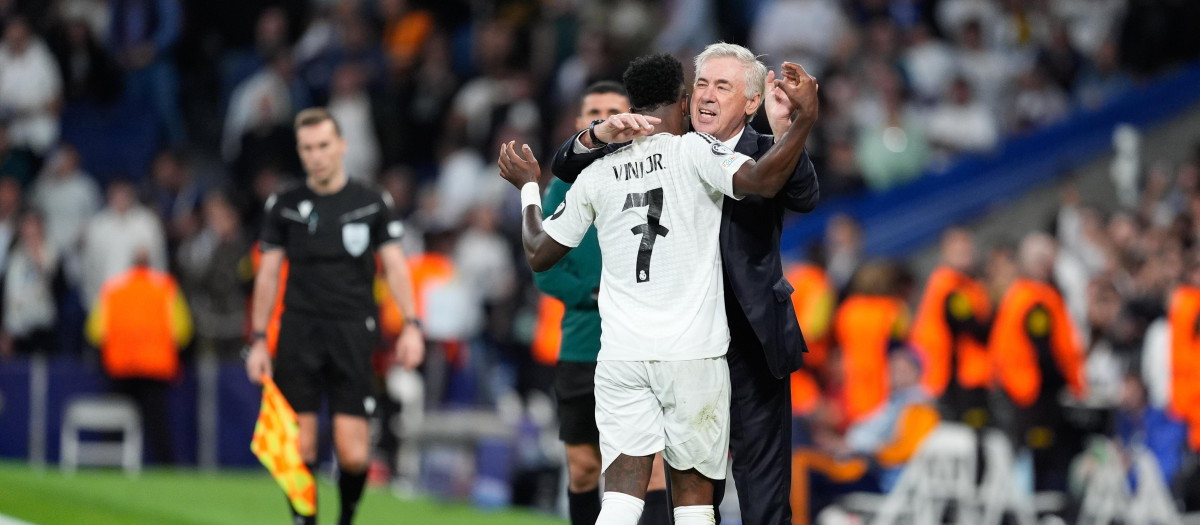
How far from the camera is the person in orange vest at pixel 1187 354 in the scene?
11.1m

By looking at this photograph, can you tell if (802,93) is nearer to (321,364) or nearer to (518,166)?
(518,166)

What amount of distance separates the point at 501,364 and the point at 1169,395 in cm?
732

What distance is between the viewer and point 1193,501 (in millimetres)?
11094

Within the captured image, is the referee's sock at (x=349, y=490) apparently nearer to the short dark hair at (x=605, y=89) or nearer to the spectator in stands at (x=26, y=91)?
the short dark hair at (x=605, y=89)

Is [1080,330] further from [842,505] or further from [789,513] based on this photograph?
[789,513]

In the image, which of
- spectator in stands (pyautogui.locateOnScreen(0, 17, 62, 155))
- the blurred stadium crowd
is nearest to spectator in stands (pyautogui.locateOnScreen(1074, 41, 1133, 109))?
the blurred stadium crowd

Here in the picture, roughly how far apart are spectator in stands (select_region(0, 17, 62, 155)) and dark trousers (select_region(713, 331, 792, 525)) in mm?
14087

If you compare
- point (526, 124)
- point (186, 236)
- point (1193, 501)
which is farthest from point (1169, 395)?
point (186, 236)

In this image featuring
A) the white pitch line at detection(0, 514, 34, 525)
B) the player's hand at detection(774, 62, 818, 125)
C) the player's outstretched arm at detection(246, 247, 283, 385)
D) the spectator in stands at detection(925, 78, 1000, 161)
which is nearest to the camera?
the player's hand at detection(774, 62, 818, 125)

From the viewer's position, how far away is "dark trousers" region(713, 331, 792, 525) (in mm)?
6223

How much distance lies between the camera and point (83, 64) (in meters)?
19.0

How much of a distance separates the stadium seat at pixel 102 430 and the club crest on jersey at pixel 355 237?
7446mm

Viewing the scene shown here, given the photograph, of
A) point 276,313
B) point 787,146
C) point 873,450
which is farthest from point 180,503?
point 787,146

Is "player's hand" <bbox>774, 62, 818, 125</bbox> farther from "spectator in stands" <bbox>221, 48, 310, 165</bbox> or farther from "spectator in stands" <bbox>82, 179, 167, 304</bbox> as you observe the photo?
"spectator in stands" <bbox>221, 48, 310, 165</bbox>
